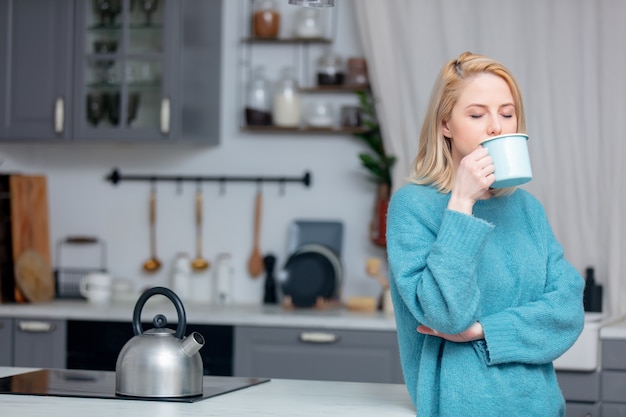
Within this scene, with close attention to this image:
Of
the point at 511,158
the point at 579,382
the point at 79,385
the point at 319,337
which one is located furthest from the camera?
the point at 319,337

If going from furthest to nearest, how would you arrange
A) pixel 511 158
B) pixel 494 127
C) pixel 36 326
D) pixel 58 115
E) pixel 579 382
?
pixel 58 115
pixel 36 326
pixel 579 382
pixel 494 127
pixel 511 158

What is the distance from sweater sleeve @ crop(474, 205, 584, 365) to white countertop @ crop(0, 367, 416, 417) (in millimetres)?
227

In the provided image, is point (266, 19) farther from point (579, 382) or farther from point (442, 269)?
point (442, 269)

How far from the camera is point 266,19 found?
12.9 ft

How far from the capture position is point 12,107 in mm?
3910

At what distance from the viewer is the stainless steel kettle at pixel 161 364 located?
1.89 metres

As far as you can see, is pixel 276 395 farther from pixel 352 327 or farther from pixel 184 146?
pixel 184 146

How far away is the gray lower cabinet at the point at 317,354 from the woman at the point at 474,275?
1.51 metres

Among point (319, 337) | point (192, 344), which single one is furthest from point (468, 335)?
point (319, 337)

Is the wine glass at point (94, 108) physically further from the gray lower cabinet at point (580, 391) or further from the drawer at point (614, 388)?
the drawer at point (614, 388)

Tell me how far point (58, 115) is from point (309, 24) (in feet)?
3.48

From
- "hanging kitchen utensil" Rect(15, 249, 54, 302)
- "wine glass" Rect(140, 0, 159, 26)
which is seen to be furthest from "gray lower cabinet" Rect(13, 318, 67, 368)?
"wine glass" Rect(140, 0, 159, 26)

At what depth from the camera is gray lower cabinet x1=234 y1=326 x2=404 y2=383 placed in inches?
134

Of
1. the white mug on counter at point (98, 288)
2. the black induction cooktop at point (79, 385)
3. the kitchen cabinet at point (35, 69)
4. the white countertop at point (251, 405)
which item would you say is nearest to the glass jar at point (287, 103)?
the kitchen cabinet at point (35, 69)
